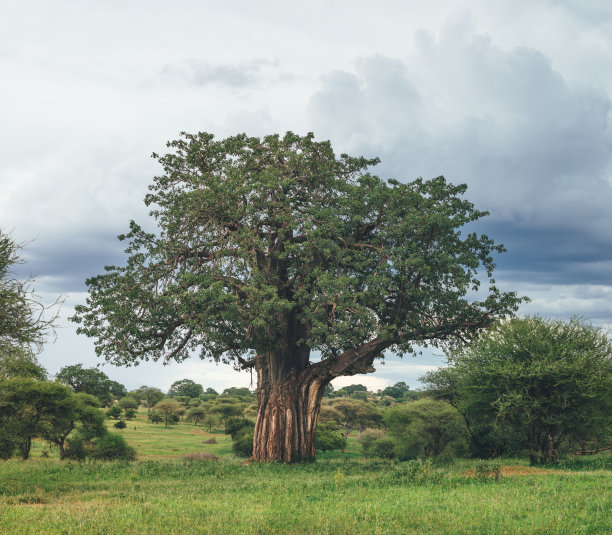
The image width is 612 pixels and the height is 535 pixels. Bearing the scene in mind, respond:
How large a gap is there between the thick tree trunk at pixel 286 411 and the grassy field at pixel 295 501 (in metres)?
4.08

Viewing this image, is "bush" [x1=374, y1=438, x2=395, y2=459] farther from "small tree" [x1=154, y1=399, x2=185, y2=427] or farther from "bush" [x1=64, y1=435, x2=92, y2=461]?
"small tree" [x1=154, y1=399, x2=185, y2=427]

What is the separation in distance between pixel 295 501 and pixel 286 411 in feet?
45.6

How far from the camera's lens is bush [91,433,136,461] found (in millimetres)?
46656

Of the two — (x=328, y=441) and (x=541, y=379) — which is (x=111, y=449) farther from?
(x=541, y=379)

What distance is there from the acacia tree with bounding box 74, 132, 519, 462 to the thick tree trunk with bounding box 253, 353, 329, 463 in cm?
6

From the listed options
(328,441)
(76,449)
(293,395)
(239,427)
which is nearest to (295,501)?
(293,395)

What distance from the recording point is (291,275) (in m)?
28.5

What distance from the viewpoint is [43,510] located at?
48.4 feet

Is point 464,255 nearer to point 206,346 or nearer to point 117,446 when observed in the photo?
point 206,346

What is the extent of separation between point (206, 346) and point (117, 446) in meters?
23.9

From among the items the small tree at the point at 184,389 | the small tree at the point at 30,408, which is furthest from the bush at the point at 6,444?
the small tree at the point at 184,389

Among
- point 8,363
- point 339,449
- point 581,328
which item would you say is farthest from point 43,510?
point 339,449

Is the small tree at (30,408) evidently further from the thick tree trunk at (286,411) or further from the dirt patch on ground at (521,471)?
the dirt patch on ground at (521,471)

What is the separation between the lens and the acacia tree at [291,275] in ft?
84.3
